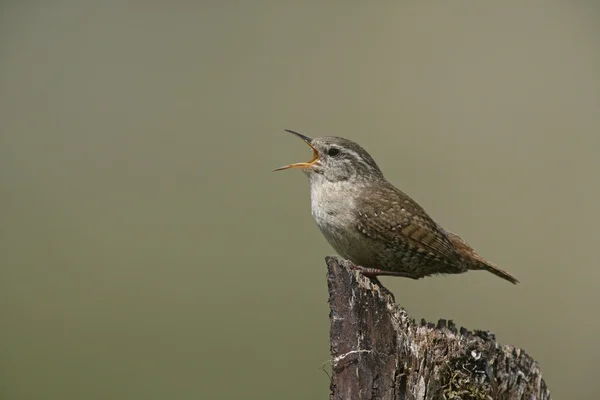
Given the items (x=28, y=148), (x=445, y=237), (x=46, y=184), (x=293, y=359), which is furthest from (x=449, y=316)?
(x=28, y=148)

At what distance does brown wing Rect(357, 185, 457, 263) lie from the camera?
17.0ft

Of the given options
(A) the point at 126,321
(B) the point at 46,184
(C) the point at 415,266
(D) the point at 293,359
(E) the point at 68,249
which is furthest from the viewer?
(B) the point at 46,184

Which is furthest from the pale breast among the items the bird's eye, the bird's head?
the bird's eye

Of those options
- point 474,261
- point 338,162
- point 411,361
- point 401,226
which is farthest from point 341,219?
point 411,361

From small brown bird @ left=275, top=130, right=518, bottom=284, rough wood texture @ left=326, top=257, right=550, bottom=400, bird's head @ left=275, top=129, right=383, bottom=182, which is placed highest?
bird's head @ left=275, top=129, right=383, bottom=182

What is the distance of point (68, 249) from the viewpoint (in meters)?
11.3

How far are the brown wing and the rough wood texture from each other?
4.51 ft

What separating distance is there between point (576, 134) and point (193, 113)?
6.12 meters

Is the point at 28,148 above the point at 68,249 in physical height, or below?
above

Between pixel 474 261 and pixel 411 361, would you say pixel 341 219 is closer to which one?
pixel 474 261

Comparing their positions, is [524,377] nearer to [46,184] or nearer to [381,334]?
[381,334]

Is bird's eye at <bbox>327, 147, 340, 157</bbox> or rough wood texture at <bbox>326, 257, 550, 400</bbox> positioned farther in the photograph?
bird's eye at <bbox>327, 147, 340, 157</bbox>

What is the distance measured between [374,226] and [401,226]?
20cm

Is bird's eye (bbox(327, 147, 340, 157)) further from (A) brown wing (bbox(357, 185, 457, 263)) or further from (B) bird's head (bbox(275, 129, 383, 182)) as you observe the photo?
(A) brown wing (bbox(357, 185, 457, 263))
